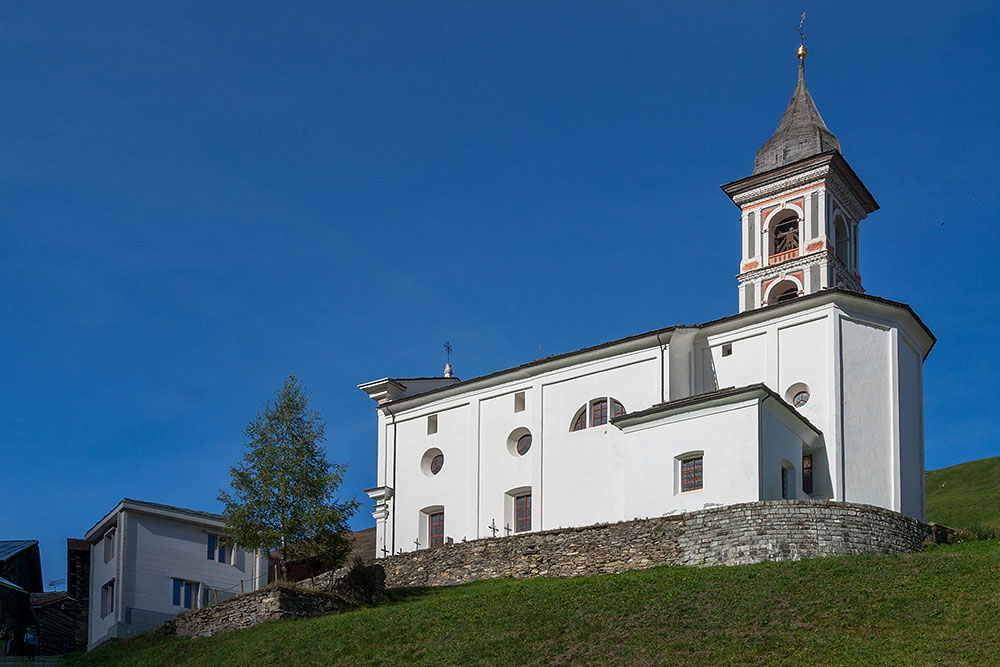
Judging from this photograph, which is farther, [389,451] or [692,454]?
[389,451]

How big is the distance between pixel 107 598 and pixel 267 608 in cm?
1338

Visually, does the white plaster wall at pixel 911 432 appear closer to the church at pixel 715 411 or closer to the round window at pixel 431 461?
the church at pixel 715 411

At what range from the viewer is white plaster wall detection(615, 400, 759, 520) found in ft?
130

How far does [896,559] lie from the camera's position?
33.0 m

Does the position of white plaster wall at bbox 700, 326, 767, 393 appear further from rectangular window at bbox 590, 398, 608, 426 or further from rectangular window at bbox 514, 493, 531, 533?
rectangular window at bbox 514, 493, 531, 533

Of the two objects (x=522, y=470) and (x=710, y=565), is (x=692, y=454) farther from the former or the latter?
(x=522, y=470)

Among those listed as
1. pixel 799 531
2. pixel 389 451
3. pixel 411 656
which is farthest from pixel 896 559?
pixel 389 451

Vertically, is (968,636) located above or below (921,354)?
below

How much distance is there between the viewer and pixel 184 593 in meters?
49.1

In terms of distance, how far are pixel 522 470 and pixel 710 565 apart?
13.5 m

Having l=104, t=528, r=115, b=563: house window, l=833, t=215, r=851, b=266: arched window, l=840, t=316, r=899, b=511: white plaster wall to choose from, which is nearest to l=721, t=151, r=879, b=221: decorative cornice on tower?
l=833, t=215, r=851, b=266: arched window

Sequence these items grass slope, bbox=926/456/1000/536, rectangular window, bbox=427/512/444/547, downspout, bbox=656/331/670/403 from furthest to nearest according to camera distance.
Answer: grass slope, bbox=926/456/1000/536 < rectangular window, bbox=427/512/444/547 < downspout, bbox=656/331/670/403

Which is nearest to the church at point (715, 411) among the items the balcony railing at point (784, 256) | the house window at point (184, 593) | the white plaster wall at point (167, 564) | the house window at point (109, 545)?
the balcony railing at point (784, 256)

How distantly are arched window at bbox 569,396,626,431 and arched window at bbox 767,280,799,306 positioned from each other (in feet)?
39.5
